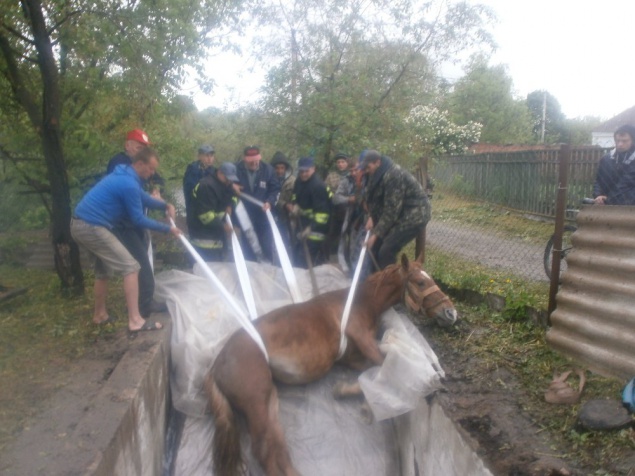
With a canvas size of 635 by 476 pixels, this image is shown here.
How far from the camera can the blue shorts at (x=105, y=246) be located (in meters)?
4.99

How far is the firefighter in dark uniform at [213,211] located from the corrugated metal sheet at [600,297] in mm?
3445

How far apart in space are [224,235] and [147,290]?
1305mm

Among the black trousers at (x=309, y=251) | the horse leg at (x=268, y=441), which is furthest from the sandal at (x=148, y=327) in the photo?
the black trousers at (x=309, y=251)

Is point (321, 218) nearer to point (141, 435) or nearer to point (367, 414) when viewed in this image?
point (367, 414)

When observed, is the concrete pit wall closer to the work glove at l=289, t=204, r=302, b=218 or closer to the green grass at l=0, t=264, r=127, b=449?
the green grass at l=0, t=264, r=127, b=449

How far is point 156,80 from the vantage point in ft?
23.9

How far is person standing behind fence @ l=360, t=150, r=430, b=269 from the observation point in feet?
19.0

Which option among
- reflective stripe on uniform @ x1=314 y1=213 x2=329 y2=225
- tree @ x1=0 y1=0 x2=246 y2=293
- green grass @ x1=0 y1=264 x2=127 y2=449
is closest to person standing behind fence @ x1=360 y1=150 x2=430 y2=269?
reflective stripe on uniform @ x1=314 y1=213 x2=329 y2=225

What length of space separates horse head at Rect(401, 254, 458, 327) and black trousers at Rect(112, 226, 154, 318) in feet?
7.92

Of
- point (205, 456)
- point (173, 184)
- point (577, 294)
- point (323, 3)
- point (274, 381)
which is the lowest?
point (205, 456)

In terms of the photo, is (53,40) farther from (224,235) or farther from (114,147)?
(224,235)

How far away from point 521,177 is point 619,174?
7116 millimetres

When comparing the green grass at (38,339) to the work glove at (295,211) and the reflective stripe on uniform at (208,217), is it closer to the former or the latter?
the reflective stripe on uniform at (208,217)

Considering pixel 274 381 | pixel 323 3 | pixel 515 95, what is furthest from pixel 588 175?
pixel 515 95
